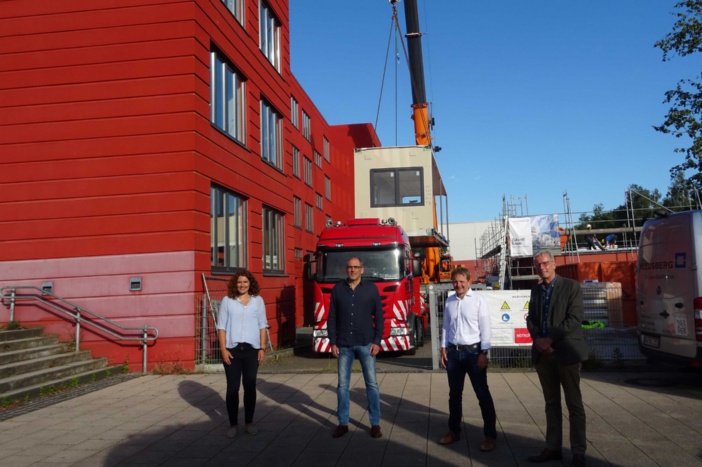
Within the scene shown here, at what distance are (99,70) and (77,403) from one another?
22.0ft

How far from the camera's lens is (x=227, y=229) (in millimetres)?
13617

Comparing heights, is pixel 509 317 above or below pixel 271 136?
below

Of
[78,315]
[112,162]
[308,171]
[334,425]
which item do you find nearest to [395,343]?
[334,425]

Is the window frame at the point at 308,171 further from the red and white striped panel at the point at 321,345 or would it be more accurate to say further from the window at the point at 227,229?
the red and white striped panel at the point at 321,345

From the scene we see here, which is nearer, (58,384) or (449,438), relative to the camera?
(449,438)

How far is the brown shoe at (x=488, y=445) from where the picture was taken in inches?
227

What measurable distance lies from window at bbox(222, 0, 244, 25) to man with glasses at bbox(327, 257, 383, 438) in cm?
1025

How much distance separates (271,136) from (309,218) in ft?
61.1

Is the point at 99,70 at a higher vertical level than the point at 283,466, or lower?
higher

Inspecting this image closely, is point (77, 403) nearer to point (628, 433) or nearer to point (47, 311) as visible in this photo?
point (47, 311)

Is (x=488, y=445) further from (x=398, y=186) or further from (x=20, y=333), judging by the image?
(x=398, y=186)

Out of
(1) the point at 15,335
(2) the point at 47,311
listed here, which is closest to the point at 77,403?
(1) the point at 15,335

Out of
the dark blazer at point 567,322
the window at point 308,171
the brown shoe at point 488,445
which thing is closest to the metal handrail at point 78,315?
the brown shoe at point 488,445

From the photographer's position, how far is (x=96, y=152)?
1187 centimetres
